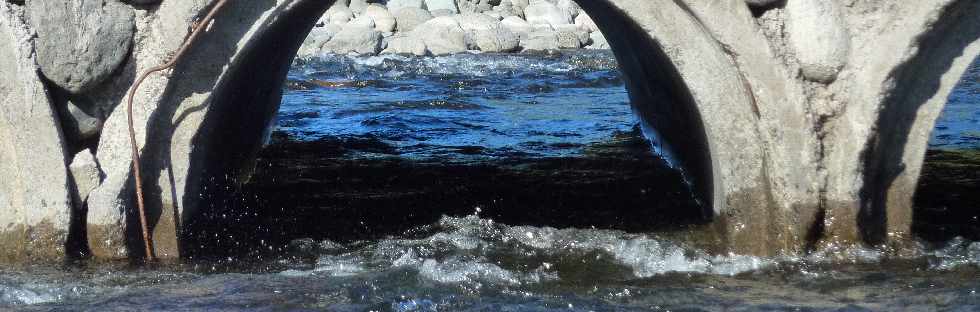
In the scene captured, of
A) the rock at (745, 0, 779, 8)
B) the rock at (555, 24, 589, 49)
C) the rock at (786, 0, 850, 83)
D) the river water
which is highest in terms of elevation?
the rock at (745, 0, 779, 8)

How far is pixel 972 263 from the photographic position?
5.34 metres

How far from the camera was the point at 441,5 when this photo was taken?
29.5 m

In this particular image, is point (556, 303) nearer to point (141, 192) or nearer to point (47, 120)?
point (141, 192)

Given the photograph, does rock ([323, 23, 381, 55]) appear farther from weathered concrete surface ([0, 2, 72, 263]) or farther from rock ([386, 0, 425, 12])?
weathered concrete surface ([0, 2, 72, 263])

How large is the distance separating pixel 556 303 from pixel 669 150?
4186 mm

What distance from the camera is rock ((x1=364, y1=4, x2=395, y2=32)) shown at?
2698 cm

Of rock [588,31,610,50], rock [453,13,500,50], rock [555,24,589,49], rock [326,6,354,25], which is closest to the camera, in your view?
rock [555,24,589,49]

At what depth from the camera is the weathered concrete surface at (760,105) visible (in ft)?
16.5

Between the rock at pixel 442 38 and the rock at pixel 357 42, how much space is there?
0.94 m

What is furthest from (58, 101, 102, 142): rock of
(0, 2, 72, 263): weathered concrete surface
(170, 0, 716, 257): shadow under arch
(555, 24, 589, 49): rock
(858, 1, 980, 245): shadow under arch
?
(555, 24, 589, 49): rock

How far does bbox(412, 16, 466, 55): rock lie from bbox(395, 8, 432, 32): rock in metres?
2.44

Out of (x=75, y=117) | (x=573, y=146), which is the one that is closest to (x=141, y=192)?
(x=75, y=117)

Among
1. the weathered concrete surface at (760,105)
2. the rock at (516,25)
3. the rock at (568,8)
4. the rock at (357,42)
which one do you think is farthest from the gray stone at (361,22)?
the weathered concrete surface at (760,105)

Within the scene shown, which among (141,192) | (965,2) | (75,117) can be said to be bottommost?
(141,192)
